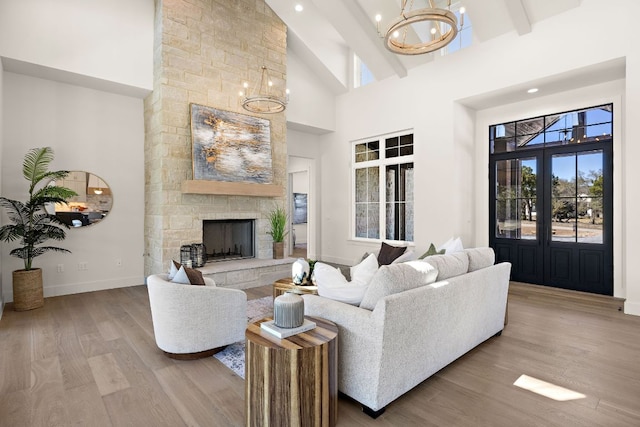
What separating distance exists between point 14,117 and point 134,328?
3564mm

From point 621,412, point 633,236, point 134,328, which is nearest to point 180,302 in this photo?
point 134,328

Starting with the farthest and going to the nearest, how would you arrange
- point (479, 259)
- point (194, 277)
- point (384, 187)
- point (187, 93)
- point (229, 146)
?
point (384, 187) < point (229, 146) < point (187, 93) < point (479, 259) < point (194, 277)

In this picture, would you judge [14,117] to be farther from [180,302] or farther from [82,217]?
[180,302]

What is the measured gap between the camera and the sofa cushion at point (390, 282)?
7.19ft

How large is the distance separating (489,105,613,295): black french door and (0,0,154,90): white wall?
6.16 meters

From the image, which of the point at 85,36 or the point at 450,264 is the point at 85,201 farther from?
the point at 450,264

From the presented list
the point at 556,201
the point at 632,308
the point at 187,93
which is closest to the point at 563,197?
the point at 556,201

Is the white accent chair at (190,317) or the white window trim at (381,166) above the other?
the white window trim at (381,166)

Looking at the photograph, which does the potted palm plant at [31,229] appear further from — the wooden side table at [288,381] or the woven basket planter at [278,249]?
the wooden side table at [288,381]

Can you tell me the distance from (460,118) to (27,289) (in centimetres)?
689

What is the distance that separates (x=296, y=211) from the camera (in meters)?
11.1

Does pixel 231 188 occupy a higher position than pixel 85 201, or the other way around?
pixel 231 188

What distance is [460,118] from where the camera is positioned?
5965 mm

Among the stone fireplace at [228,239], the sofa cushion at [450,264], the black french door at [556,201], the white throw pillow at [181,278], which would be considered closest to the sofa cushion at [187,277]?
the white throw pillow at [181,278]
